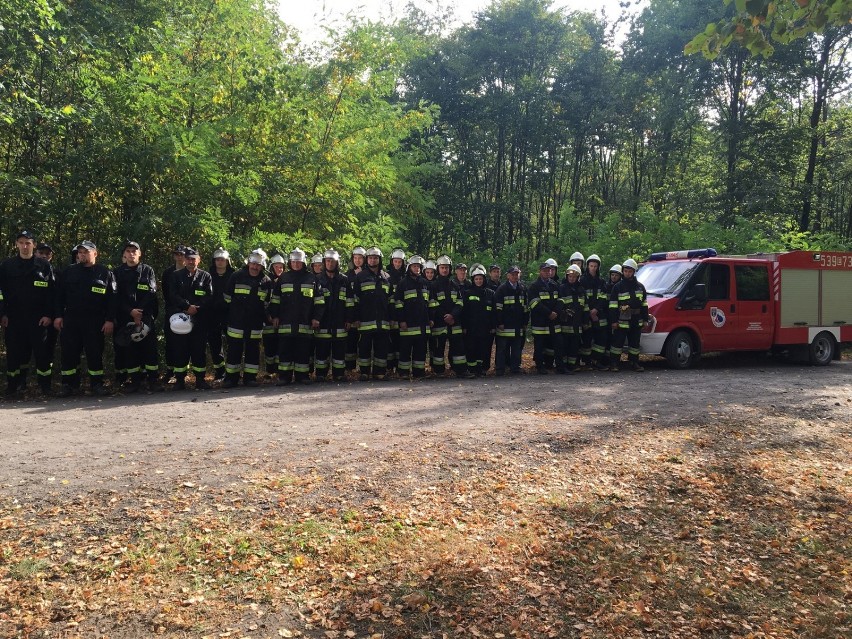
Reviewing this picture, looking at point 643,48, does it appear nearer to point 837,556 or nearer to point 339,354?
point 339,354

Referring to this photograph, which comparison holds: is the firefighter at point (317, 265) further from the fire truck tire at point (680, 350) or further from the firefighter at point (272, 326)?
the fire truck tire at point (680, 350)

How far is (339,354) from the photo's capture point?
1034 centimetres

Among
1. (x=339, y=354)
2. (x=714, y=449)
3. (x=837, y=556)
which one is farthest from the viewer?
(x=339, y=354)

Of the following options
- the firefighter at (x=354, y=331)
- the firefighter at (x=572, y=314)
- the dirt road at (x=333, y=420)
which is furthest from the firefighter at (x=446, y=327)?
the firefighter at (x=572, y=314)

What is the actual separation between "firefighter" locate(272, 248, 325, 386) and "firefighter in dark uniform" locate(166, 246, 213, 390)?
1062 mm

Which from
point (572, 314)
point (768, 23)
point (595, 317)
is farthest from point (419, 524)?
point (595, 317)

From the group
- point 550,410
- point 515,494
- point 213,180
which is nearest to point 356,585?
point 515,494

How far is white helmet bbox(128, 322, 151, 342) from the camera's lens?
29.1 feet

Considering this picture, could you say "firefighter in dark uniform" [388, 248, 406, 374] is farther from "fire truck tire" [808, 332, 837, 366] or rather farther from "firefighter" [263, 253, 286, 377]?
"fire truck tire" [808, 332, 837, 366]

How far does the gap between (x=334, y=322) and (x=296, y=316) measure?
66 cm

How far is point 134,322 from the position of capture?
8.99 m

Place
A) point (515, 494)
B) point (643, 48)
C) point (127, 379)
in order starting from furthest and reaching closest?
point (643, 48) → point (127, 379) → point (515, 494)

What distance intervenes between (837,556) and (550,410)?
405cm

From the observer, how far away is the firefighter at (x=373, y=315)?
10.4 m
